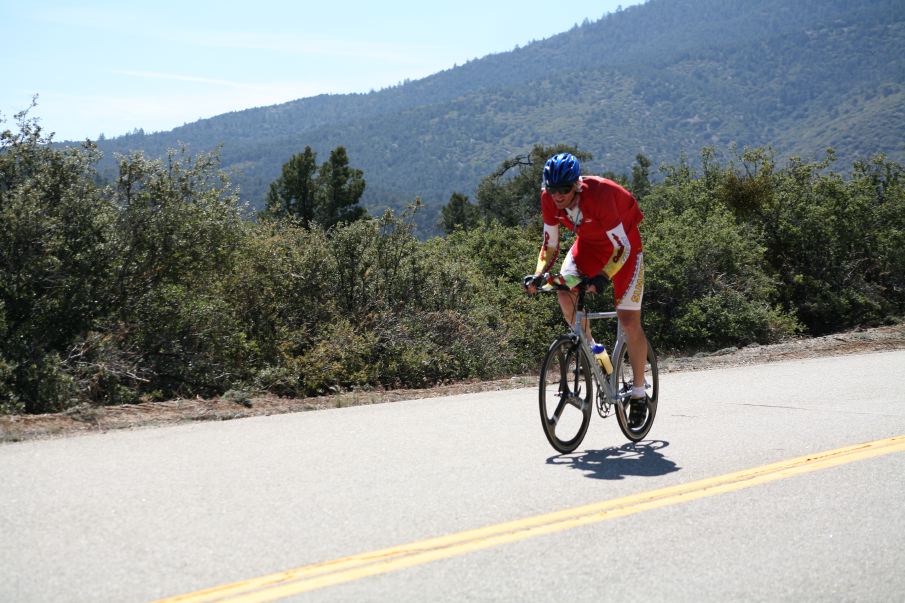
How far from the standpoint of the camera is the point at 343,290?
1404 cm

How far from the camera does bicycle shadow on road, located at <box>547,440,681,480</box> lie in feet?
19.4

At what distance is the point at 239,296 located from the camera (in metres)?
13.2

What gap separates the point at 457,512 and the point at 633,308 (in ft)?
8.19

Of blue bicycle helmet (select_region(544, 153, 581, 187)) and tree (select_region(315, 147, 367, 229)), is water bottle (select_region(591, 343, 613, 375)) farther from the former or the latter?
tree (select_region(315, 147, 367, 229))

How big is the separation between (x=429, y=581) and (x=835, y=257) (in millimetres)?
21334

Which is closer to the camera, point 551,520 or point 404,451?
point 551,520

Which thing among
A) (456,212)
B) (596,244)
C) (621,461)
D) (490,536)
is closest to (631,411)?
(621,461)

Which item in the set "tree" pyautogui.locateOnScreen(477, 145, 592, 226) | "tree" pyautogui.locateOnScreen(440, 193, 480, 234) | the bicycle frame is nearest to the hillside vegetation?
the bicycle frame

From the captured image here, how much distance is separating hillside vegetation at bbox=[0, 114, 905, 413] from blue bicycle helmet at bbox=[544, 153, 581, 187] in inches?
215

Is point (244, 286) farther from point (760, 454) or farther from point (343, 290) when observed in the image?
point (760, 454)

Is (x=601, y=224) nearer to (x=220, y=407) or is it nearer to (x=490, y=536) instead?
(x=490, y=536)

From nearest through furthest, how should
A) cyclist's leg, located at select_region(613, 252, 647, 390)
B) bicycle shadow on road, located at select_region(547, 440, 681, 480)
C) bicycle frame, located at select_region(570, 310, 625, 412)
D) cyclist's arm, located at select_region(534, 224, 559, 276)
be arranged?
bicycle shadow on road, located at select_region(547, 440, 681, 480)
bicycle frame, located at select_region(570, 310, 625, 412)
cyclist's arm, located at select_region(534, 224, 559, 276)
cyclist's leg, located at select_region(613, 252, 647, 390)

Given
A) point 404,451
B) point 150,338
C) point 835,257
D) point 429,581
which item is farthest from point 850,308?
point 429,581

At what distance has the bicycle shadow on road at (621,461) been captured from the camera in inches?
233
